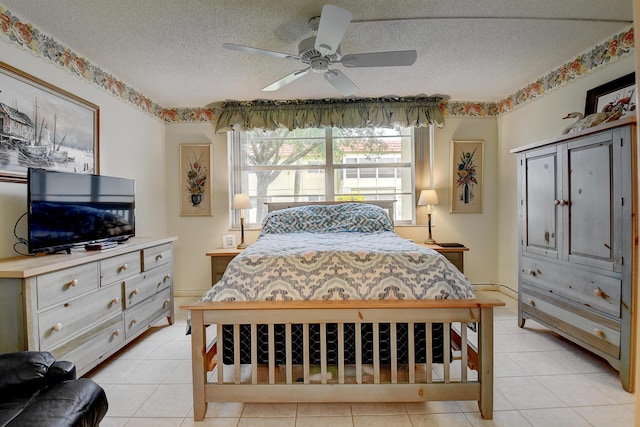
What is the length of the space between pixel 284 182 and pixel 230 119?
996 mm

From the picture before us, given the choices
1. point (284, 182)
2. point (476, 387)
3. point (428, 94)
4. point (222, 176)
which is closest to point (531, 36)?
point (428, 94)

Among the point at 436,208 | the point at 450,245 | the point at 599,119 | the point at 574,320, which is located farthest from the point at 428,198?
the point at 574,320

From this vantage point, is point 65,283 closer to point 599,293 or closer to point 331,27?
point 331,27

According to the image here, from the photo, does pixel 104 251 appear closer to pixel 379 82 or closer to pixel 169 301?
pixel 169 301

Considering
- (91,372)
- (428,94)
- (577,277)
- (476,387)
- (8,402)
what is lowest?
(91,372)

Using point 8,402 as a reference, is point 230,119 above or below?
above

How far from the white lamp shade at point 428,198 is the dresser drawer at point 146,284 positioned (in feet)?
9.10

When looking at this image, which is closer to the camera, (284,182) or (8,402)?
(8,402)

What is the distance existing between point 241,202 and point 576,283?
311cm

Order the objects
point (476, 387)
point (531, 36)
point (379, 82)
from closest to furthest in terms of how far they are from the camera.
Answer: point (476, 387)
point (531, 36)
point (379, 82)

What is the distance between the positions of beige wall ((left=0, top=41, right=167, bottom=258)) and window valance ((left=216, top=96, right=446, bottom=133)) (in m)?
0.96

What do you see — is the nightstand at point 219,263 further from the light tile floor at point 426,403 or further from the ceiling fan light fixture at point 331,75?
the ceiling fan light fixture at point 331,75

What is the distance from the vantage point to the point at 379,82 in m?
3.13

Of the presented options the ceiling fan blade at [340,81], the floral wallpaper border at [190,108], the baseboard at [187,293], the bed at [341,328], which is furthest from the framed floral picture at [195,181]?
the bed at [341,328]
